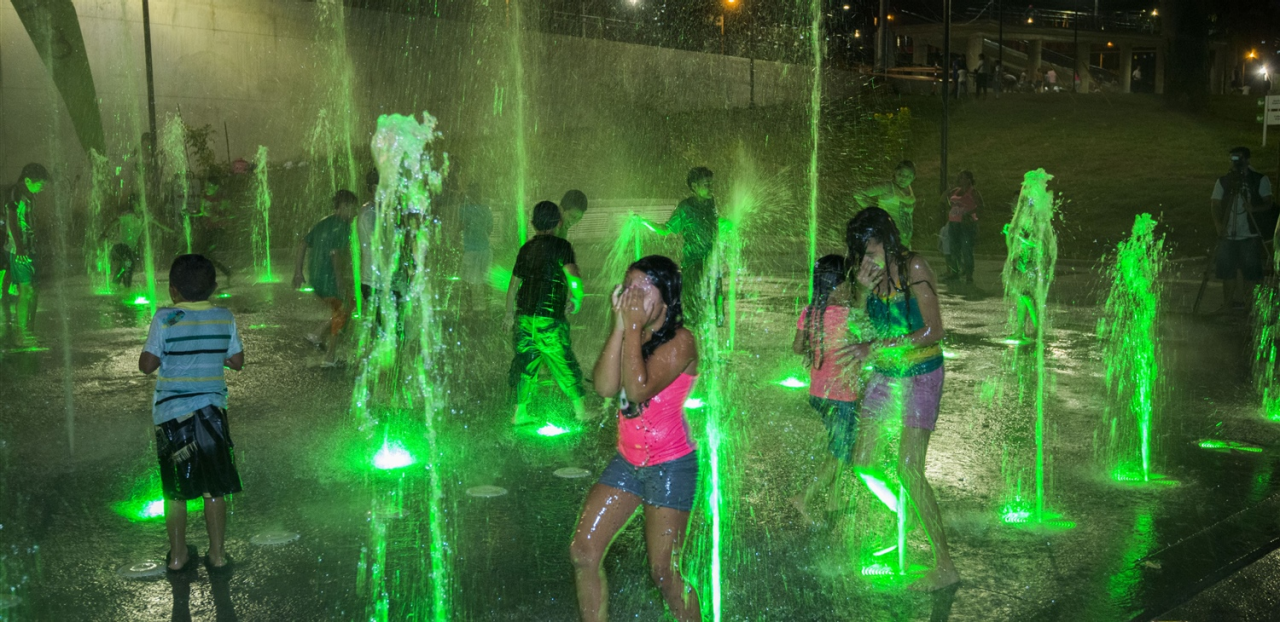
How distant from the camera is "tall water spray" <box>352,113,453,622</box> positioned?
4820 millimetres

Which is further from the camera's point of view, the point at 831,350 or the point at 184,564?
the point at 831,350

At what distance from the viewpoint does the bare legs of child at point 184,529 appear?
4.40 m

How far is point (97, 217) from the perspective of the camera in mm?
23188

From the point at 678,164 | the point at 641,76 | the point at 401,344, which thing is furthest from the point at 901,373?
the point at 641,76

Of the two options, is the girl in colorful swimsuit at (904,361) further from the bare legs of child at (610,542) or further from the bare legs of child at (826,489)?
Answer: the bare legs of child at (610,542)

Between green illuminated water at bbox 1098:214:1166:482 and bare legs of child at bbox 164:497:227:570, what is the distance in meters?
4.69

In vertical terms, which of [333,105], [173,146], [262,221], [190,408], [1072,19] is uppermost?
[1072,19]

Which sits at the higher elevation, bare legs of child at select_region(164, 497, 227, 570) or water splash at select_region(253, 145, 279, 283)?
water splash at select_region(253, 145, 279, 283)

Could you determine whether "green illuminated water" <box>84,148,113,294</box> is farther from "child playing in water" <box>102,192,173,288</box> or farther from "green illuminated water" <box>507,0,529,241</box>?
"green illuminated water" <box>507,0,529,241</box>

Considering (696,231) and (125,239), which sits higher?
(696,231)

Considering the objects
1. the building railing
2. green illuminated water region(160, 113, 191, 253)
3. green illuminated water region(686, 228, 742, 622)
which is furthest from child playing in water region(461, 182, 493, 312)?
the building railing

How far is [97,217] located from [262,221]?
11.1 ft

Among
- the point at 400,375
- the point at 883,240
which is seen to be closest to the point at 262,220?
the point at 400,375

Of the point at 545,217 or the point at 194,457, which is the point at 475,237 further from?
the point at 194,457
